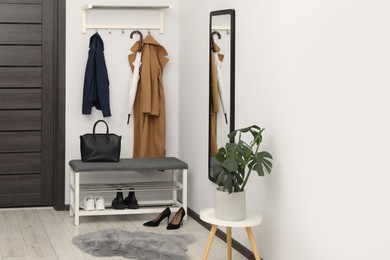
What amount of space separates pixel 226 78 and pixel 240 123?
0.36m

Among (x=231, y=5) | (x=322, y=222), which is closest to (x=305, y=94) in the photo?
(x=322, y=222)

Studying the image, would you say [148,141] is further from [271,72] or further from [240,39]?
[271,72]

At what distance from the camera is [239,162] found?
3.94 metres

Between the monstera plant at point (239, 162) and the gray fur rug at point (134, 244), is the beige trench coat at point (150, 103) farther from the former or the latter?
the monstera plant at point (239, 162)

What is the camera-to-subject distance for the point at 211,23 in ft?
16.7

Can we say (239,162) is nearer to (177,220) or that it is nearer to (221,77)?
(221,77)

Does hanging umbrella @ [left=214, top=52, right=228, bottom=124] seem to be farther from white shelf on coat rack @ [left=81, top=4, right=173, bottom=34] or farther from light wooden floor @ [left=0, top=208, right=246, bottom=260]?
white shelf on coat rack @ [left=81, top=4, right=173, bottom=34]

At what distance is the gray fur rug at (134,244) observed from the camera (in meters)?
4.48

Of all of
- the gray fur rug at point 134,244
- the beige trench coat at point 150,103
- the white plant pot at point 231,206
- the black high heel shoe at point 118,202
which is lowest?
the gray fur rug at point 134,244

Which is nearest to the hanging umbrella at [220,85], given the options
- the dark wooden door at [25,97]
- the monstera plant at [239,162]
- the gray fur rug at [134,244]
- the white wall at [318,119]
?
the white wall at [318,119]

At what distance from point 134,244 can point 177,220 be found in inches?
26.0

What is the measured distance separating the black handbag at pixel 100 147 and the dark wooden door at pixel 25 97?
0.56m

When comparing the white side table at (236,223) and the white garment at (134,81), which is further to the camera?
the white garment at (134,81)

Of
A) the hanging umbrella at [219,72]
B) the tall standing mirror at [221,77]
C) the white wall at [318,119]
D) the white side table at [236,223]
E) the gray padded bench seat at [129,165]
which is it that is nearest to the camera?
the white wall at [318,119]
